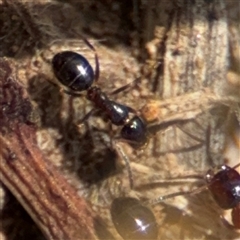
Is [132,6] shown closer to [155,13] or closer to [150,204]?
[155,13]

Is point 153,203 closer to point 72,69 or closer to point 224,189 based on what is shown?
point 224,189

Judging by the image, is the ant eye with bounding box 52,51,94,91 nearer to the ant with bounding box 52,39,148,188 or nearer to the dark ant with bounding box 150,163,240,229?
the ant with bounding box 52,39,148,188

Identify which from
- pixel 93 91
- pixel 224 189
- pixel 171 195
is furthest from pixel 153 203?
pixel 93 91

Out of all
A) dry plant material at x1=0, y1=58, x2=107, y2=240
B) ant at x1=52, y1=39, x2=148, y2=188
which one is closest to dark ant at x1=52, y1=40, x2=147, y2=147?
ant at x1=52, y1=39, x2=148, y2=188

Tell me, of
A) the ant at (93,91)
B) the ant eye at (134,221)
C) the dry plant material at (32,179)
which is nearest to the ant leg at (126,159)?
the ant at (93,91)

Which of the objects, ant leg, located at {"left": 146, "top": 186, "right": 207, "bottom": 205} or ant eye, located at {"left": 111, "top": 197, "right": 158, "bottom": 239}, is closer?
ant eye, located at {"left": 111, "top": 197, "right": 158, "bottom": 239}
